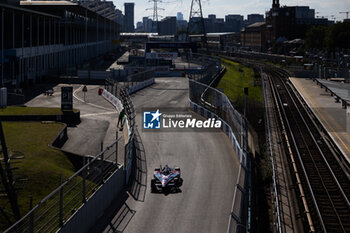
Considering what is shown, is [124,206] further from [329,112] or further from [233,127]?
[329,112]

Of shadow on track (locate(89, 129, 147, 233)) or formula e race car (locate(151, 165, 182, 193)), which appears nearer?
shadow on track (locate(89, 129, 147, 233))

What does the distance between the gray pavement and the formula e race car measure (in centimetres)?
394

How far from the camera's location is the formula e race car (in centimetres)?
1559

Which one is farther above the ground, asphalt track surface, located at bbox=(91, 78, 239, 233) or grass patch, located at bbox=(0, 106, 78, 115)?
grass patch, located at bbox=(0, 106, 78, 115)

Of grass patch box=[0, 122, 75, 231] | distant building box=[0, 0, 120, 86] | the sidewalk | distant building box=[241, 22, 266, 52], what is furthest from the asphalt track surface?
A: distant building box=[241, 22, 266, 52]

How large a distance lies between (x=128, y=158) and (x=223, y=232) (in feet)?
19.8

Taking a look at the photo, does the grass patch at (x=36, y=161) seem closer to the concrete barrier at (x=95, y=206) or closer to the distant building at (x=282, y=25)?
the concrete barrier at (x=95, y=206)

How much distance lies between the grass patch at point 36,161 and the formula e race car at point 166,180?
335cm

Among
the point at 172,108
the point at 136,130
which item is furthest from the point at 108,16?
the point at 136,130

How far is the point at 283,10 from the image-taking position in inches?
5413

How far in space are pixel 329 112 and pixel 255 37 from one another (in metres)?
128

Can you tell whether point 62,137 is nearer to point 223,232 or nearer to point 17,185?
point 17,185

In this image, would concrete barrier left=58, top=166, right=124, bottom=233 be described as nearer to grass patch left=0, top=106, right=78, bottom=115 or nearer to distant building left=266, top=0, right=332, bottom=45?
grass patch left=0, top=106, right=78, bottom=115

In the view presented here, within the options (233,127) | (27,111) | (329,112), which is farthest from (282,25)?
(233,127)
